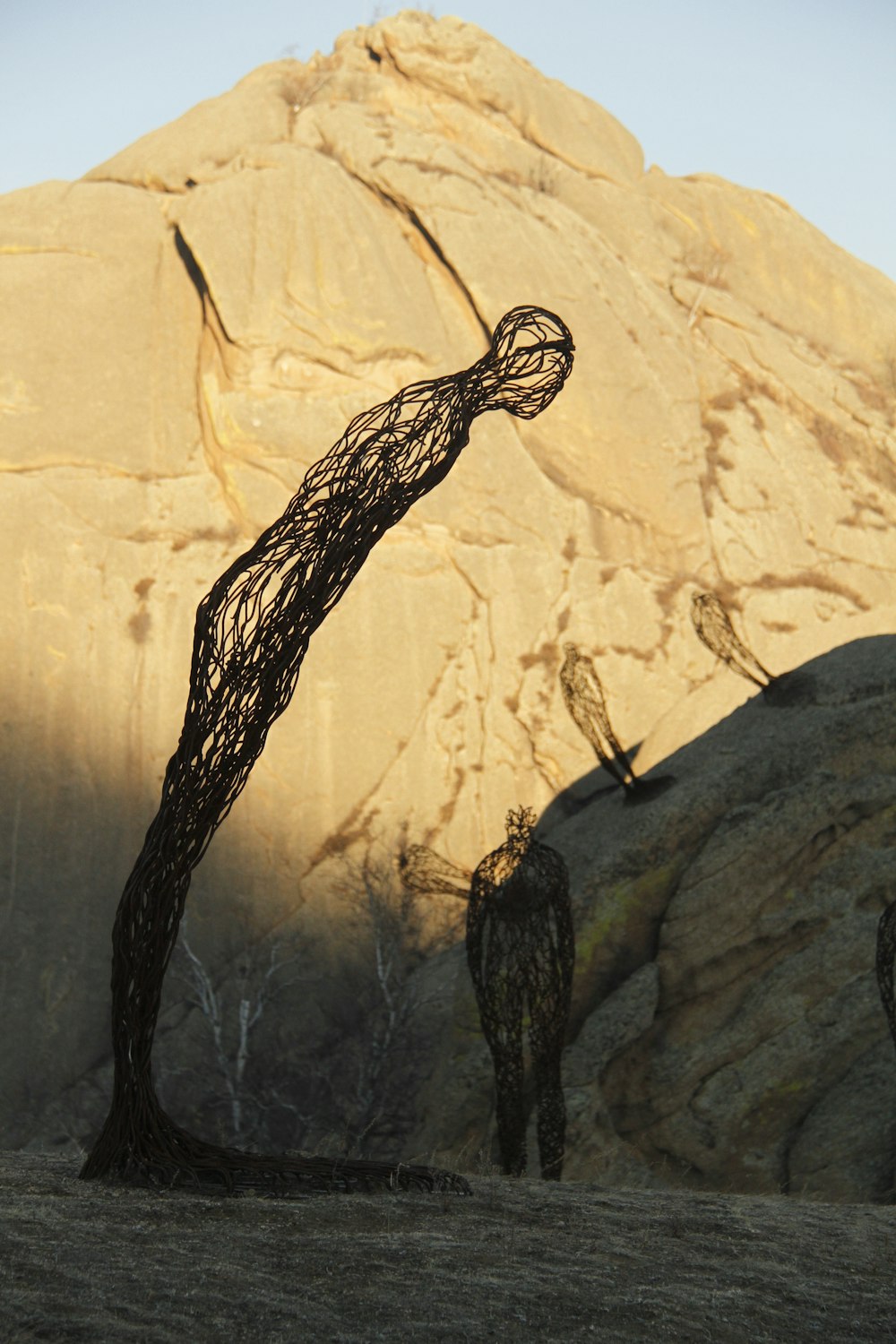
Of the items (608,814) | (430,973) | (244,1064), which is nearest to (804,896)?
(608,814)

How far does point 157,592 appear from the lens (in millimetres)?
17188

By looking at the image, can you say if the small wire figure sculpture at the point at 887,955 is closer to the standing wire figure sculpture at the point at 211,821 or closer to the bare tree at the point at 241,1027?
the standing wire figure sculpture at the point at 211,821

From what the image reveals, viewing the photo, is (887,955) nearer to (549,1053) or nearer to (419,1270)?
(549,1053)

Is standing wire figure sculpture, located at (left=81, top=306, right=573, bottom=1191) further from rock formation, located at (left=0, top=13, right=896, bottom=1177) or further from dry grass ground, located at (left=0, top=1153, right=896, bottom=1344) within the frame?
rock formation, located at (left=0, top=13, right=896, bottom=1177)

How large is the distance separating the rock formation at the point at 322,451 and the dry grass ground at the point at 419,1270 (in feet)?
38.4

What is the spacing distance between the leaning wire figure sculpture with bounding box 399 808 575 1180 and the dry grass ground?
331 cm

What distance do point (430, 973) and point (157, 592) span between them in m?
6.34

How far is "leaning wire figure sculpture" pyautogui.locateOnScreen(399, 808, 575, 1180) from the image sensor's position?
26.8ft

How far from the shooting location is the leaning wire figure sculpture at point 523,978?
8.18 metres

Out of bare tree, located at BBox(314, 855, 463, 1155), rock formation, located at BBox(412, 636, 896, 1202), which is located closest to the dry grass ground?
rock formation, located at BBox(412, 636, 896, 1202)

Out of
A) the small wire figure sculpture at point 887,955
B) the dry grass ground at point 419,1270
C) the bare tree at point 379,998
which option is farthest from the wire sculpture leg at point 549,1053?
the bare tree at point 379,998

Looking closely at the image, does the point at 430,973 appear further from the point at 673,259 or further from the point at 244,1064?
the point at 673,259

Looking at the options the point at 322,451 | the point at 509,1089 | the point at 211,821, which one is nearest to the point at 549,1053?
the point at 509,1089

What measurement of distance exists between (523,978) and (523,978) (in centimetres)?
5
